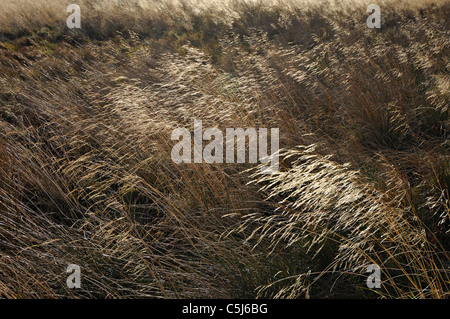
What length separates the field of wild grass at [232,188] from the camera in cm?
165

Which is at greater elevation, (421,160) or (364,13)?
(364,13)

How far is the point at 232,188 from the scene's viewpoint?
2275mm

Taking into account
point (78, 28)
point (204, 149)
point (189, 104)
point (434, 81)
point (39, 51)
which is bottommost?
point (204, 149)

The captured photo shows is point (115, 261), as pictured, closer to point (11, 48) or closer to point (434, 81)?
point (434, 81)

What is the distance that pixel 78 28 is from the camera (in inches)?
322

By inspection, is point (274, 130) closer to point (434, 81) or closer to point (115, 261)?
point (115, 261)

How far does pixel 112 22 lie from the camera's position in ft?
27.3

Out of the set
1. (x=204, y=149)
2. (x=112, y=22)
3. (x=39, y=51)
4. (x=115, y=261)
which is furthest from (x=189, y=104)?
(x=112, y=22)

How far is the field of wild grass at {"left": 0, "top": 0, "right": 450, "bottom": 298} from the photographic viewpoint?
1653 millimetres
